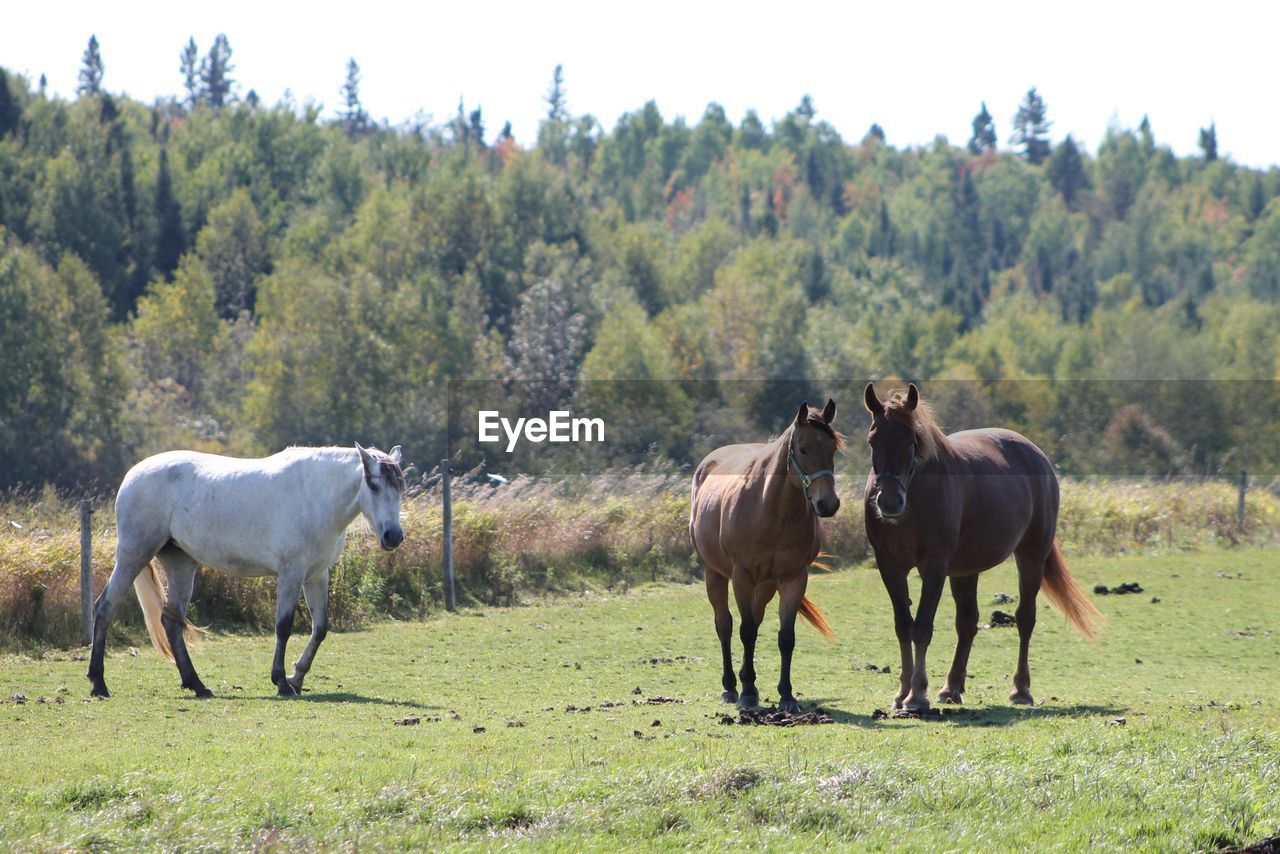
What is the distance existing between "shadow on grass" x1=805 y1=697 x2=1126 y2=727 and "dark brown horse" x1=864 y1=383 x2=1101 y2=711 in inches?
10.5

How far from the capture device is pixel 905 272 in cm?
12662

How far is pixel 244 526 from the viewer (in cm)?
1164

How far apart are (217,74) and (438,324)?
10898cm

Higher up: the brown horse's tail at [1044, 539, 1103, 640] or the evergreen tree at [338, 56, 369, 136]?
the evergreen tree at [338, 56, 369, 136]

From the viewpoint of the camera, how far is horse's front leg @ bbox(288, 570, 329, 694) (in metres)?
11.4

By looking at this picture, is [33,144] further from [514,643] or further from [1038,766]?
[1038,766]

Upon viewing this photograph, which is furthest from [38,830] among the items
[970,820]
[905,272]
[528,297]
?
[905,272]

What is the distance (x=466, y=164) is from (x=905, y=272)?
49200mm

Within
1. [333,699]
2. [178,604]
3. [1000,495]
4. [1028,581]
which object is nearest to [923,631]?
[1000,495]

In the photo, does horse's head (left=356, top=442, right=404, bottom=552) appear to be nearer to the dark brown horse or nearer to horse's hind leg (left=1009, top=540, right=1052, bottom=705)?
the dark brown horse

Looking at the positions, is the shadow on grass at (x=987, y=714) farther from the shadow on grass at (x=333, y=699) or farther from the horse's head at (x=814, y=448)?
the shadow on grass at (x=333, y=699)

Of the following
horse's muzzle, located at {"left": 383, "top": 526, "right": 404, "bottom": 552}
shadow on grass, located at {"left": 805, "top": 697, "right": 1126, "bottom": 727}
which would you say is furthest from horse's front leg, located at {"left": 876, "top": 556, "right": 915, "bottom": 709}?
horse's muzzle, located at {"left": 383, "top": 526, "right": 404, "bottom": 552}

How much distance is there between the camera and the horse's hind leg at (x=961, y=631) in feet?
35.3

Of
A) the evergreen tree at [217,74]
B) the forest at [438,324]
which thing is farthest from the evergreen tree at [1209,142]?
the evergreen tree at [217,74]
